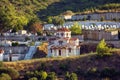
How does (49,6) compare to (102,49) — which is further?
(49,6)

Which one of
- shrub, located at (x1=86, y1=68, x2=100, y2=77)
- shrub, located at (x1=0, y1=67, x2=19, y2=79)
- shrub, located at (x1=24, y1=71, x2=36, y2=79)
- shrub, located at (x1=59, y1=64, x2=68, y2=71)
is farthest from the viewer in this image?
shrub, located at (x1=59, y1=64, x2=68, y2=71)

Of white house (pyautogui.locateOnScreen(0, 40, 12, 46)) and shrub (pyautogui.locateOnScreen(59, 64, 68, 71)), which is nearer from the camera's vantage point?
shrub (pyautogui.locateOnScreen(59, 64, 68, 71))

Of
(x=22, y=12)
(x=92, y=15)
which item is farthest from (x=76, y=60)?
(x=22, y=12)

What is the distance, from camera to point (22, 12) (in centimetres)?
9281

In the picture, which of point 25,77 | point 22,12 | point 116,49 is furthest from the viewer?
point 22,12

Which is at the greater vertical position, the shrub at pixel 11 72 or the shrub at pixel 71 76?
the shrub at pixel 11 72

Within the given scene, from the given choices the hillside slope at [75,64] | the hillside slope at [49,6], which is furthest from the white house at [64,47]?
the hillside slope at [49,6]

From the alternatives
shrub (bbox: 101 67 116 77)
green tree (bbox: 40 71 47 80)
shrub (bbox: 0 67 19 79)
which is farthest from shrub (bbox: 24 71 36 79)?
shrub (bbox: 101 67 116 77)

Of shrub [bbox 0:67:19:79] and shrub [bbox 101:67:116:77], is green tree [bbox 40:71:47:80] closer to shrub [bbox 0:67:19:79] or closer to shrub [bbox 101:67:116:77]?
shrub [bbox 0:67:19:79]

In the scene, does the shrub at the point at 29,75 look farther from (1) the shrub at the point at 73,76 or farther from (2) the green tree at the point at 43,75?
(1) the shrub at the point at 73,76

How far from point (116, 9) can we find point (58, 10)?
712 inches

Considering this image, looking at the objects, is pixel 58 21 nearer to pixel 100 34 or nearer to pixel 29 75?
pixel 100 34

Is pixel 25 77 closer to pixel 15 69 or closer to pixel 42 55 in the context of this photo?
pixel 15 69

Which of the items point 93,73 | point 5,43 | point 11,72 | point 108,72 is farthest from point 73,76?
point 5,43
